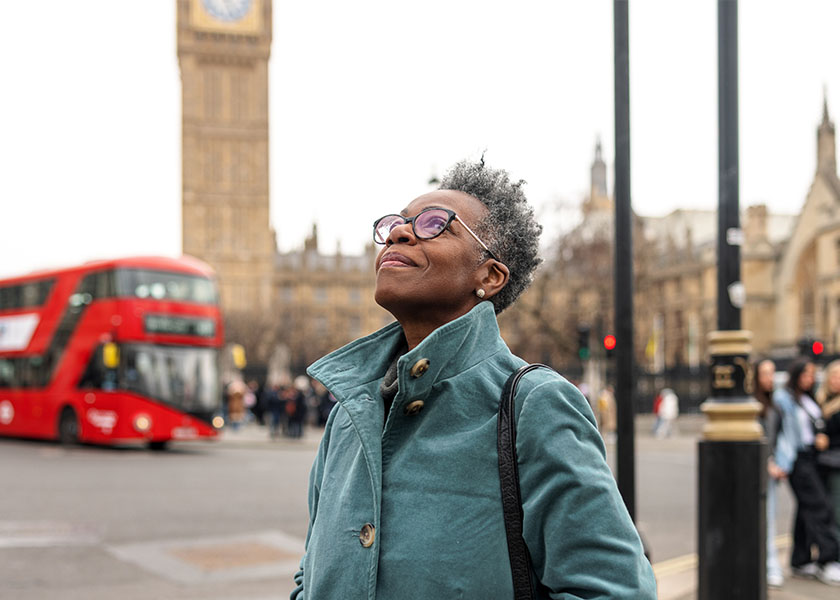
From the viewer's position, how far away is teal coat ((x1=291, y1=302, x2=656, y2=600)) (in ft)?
4.90

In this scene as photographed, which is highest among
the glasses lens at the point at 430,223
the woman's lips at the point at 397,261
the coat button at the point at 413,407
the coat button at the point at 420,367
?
the glasses lens at the point at 430,223

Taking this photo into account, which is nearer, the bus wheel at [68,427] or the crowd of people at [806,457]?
the crowd of people at [806,457]

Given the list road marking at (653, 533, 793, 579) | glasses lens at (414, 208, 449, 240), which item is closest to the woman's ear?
glasses lens at (414, 208, 449, 240)

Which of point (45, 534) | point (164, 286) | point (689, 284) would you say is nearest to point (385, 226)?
point (45, 534)

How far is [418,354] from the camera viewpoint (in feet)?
5.38

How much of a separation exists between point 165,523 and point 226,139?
279 ft

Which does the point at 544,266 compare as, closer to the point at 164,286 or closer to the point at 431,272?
the point at 164,286

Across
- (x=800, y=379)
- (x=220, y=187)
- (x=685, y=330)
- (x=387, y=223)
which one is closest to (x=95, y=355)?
(x=800, y=379)

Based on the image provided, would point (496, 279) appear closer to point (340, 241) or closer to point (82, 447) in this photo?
point (82, 447)

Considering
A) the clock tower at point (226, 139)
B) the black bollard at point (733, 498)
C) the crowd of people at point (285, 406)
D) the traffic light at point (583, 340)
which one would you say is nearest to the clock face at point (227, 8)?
the clock tower at point (226, 139)

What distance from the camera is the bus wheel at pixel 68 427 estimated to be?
18172 millimetres

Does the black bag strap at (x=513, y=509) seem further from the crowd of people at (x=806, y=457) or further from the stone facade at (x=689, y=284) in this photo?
the stone facade at (x=689, y=284)

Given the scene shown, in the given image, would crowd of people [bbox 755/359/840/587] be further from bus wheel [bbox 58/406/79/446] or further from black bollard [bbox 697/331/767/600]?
bus wheel [bbox 58/406/79/446]

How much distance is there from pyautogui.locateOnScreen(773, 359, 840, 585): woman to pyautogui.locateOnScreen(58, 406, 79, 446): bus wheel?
14.8m
